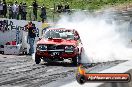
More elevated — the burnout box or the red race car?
the red race car

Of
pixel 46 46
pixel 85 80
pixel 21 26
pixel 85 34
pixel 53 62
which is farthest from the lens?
pixel 85 34

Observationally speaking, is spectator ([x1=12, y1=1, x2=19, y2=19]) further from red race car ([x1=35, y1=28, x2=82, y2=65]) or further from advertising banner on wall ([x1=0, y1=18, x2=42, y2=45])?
red race car ([x1=35, y1=28, x2=82, y2=65])

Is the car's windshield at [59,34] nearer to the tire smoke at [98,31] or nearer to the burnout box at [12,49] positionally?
the tire smoke at [98,31]

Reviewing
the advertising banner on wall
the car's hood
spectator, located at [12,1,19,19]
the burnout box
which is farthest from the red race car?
spectator, located at [12,1,19,19]

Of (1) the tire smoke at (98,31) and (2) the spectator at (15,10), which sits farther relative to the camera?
(2) the spectator at (15,10)

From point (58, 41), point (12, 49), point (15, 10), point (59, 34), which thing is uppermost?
point (15, 10)

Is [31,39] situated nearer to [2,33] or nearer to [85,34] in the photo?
[2,33]

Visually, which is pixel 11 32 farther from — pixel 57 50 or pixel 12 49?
pixel 57 50

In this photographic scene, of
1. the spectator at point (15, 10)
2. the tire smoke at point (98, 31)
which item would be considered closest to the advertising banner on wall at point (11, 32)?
the spectator at point (15, 10)

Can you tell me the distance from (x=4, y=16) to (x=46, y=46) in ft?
29.7

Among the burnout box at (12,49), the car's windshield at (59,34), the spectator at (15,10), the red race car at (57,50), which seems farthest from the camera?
the spectator at (15,10)

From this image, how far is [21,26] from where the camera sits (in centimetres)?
2495

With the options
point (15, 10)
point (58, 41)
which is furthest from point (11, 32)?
point (58, 41)

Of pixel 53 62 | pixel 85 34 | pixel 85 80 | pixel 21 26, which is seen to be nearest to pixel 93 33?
pixel 85 34
